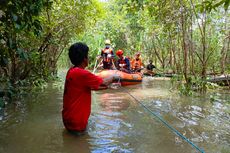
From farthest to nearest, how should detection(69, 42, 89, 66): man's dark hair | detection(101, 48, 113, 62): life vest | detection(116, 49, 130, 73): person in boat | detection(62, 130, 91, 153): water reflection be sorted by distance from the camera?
detection(116, 49, 130, 73): person in boat → detection(101, 48, 113, 62): life vest → detection(69, 42, 89, 66): man's dark hair → detection(62, 130, 91, 153): water reflection

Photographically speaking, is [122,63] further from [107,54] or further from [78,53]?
[78,53]

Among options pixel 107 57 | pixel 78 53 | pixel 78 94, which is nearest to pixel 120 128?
pixel 78 94

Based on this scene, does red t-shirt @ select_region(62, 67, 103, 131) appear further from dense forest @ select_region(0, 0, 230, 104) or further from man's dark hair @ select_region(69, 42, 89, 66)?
dense forest @ select_region(0, 0, 230, 104)

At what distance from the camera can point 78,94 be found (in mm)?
4195

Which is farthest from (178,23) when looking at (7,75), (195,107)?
(7,75)

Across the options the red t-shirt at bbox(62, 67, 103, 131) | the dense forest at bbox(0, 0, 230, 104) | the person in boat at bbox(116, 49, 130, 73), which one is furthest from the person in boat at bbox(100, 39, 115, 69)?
the red t-shirt at bbox(62, 67, 103, 131)

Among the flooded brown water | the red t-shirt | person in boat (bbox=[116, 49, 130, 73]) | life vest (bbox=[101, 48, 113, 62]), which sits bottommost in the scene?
the flooded brown water

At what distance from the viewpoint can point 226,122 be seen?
5812mm

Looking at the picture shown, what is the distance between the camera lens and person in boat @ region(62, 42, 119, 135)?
411 cm

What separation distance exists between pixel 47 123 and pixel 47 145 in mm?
1355

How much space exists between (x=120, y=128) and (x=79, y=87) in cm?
145

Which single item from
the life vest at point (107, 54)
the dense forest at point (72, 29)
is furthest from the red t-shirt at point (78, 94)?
the life vest at point (107, 54)

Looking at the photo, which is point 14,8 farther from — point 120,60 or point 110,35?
point 110,35

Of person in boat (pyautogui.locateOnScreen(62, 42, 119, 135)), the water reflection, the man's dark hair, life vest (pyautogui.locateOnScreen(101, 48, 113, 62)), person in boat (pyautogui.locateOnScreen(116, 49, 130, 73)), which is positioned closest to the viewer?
the water reflection
